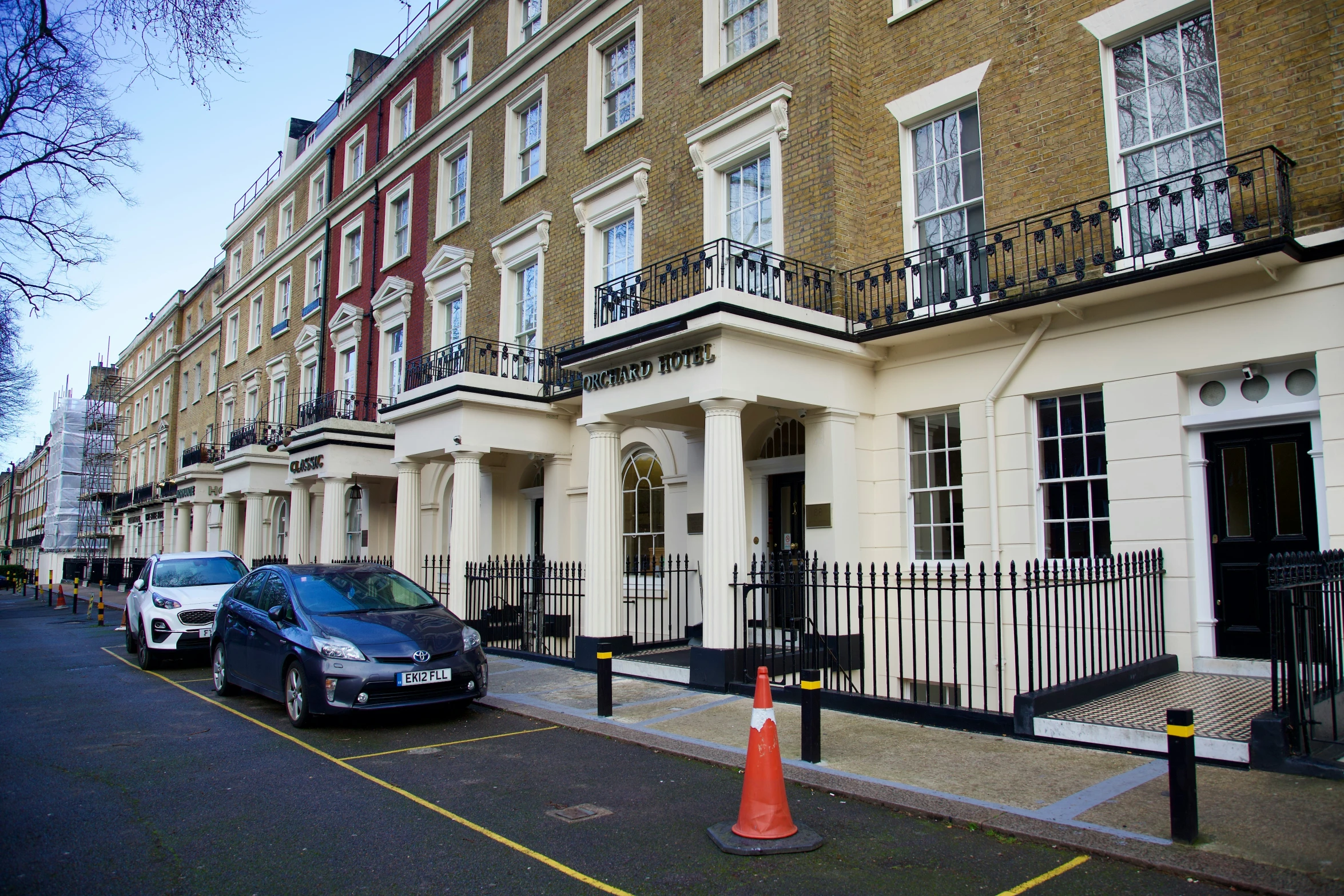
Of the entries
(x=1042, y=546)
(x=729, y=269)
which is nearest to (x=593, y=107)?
(x=729, y=269)

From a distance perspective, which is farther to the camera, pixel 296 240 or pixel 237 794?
pixel 296 240

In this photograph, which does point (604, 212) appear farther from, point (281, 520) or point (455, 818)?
point (281, 520)

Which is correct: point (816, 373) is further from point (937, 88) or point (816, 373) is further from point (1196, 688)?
point (1196, 688)

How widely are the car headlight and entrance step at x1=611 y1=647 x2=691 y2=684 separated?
3166mm

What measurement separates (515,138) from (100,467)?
50.3 meters

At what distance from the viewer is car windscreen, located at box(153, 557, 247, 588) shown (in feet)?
46.3

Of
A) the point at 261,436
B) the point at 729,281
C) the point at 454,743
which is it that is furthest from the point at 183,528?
the point at 454,743

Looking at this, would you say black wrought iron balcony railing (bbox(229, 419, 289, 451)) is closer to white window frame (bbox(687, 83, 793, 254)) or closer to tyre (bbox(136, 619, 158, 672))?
tyre (bbox(136, 619, 158, 672))

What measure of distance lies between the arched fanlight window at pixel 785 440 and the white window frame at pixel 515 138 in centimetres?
816

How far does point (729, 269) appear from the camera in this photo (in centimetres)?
1134

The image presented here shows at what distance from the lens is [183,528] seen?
111 feet

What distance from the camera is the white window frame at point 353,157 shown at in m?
24.8

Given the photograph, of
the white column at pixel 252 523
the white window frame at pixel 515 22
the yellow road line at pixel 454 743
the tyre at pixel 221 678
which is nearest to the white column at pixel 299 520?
the white column at pixel 252 523

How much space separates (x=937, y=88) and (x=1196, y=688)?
7.61 meters
